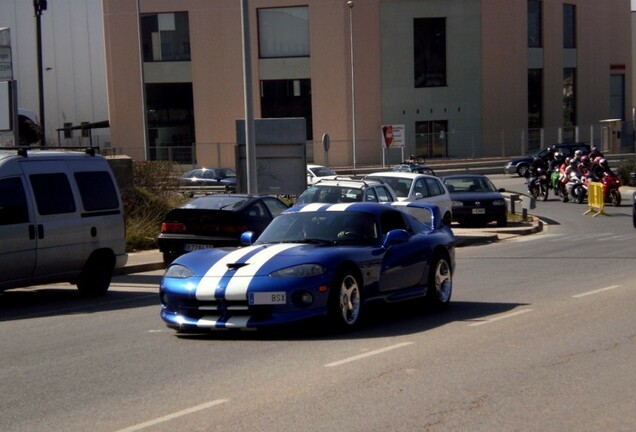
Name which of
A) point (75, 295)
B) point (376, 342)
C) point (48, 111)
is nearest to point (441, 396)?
point (376, 342)

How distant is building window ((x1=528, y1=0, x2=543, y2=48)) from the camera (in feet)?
212

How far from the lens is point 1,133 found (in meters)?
20.9

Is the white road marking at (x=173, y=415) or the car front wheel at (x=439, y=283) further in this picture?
the car front wheel at (x=439, y=283)

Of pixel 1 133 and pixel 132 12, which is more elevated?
pixel 132 12

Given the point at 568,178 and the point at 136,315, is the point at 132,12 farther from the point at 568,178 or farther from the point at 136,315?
the point at 136,315

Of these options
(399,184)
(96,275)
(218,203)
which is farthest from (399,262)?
(399,184)

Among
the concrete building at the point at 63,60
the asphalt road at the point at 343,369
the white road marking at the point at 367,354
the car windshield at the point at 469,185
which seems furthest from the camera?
the concrete building at the point at 63,60

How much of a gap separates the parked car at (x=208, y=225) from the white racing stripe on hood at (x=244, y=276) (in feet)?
23.1

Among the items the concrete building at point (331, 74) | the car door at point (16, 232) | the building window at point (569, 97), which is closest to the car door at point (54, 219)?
the car door at point (16, 232)

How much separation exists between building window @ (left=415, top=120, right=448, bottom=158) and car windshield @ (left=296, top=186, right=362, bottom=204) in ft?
129

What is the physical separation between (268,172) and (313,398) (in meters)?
18.5

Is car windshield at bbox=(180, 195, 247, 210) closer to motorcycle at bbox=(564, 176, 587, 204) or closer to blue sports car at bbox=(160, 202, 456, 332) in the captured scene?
blue sports car at bbox=(160, 202, 456, 332)

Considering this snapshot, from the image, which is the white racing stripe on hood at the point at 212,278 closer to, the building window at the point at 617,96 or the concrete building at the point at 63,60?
the concrete building at the point at 63,60

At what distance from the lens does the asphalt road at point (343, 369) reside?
7.33m
